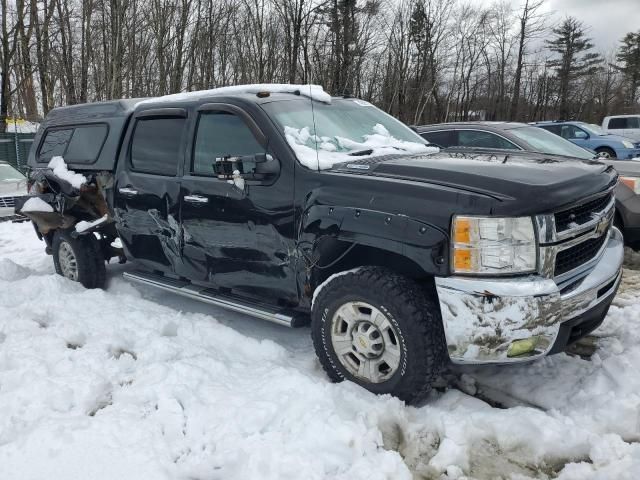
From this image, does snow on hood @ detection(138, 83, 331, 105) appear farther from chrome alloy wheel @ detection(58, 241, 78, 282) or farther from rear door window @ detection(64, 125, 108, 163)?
chrome alloy wheel @ detection(58, 241, 78, 282)

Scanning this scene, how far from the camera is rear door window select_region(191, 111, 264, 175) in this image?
382cm

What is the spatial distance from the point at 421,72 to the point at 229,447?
35.2 meters

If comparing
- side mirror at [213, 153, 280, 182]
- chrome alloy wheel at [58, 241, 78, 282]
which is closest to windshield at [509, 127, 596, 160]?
side mirror at [213, 153, 280, 182]

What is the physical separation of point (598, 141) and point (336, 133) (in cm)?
1848

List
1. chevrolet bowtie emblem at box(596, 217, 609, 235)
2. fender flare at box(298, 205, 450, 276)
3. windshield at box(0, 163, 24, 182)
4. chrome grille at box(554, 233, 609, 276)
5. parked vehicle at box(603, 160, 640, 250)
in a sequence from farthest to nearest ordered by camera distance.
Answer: windshield at box(0, 163, 24, 182) → parked vehicle at box(603, 160, 640, 250) → chevrolet bowtie emblem at box(596, 217, 609, 235) → chrome grille at box(554, 233, 609, 276) → fender flare at box(298, 205, 450, 276)

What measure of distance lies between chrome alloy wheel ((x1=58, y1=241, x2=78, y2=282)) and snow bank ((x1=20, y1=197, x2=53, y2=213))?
0.39m

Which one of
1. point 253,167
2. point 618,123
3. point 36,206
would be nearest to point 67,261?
point 36,206

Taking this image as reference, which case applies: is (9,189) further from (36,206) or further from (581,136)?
(581,136)

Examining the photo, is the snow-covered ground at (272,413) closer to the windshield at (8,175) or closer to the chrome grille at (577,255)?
the chrome grille at (577,255)

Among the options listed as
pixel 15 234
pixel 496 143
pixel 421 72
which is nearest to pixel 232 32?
pixel 421 72

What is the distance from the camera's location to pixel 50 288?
5027 millimetres

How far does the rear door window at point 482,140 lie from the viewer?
21.9 feet

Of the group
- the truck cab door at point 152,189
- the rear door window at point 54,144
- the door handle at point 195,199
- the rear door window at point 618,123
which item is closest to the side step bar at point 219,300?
the truck cab door at point 152,189

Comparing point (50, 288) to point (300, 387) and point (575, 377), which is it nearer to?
point (300, 387)
